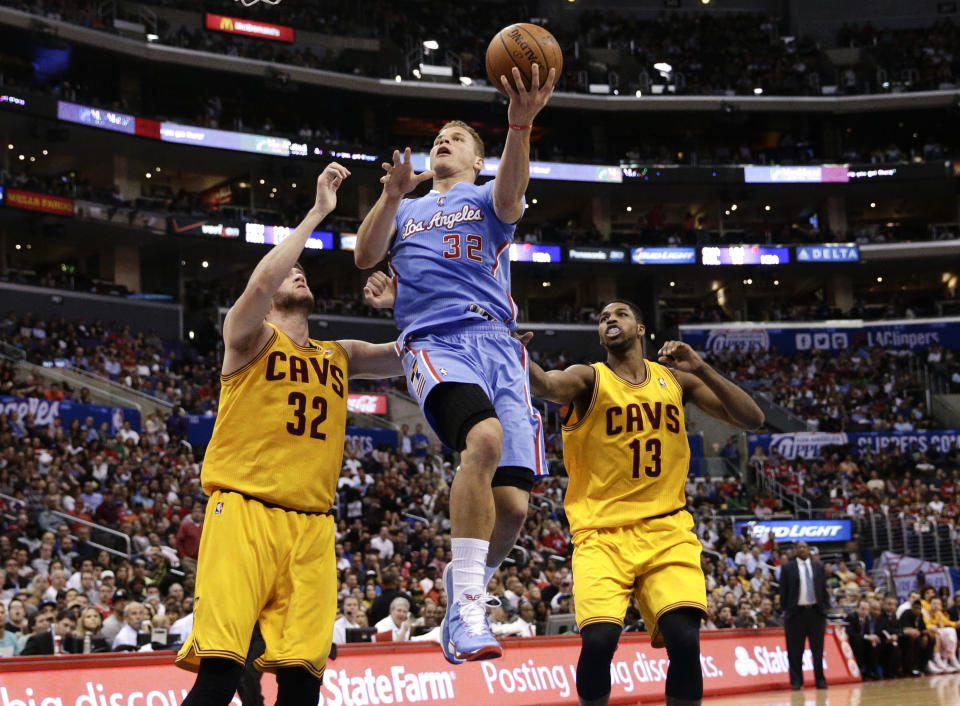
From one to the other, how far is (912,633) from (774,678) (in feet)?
12.5

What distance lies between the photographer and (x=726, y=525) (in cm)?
2670

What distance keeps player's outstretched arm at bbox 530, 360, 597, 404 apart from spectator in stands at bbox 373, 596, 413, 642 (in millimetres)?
6650

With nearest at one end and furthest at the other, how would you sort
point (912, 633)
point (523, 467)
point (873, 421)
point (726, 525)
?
point (523, 467)
point (912, 633)
point (726, 525)
point (873, 421)

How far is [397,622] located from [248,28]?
33.7 meters

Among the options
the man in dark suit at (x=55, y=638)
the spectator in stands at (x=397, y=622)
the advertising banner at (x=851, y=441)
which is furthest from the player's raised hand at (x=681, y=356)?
the advertising banner at (x=851, y=441)

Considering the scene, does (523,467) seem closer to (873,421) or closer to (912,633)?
(912,633)

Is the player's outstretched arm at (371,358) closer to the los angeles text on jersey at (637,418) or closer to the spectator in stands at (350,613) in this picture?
the los angeles text on jersey at (637,418)

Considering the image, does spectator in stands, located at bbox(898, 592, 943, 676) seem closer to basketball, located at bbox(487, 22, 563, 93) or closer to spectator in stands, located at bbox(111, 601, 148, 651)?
spectator in stands, located at bbox(111, 601, 148, 651)

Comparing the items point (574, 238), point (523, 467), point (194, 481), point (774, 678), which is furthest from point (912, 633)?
point (574, 238)

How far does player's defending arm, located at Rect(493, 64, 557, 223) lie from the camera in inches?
204

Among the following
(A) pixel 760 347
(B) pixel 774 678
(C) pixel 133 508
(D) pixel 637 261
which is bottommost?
(B) pixel 774 678

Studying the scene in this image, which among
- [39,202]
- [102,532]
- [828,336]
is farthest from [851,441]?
[39,202]

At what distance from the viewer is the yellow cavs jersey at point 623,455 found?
6.75 metres

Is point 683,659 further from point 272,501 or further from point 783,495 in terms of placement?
point 783,495
